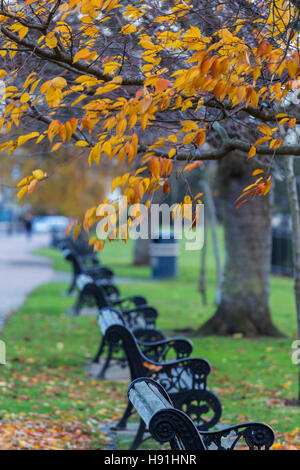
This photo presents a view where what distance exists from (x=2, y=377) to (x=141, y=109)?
546 cm

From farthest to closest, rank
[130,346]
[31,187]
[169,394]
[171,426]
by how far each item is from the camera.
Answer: [130,346] → [169,394] → [31,187] → [171,426]

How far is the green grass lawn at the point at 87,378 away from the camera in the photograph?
265 inches

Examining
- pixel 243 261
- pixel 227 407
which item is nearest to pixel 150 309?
pixel 227 407

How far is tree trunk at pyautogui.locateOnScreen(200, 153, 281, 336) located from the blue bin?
35.3 ft

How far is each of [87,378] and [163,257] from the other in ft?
47.5

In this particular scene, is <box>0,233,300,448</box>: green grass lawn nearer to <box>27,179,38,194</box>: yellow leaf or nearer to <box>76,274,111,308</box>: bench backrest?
<box>76,274,111,308</box>: bench backrest

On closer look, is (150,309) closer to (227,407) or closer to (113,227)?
(227,407)

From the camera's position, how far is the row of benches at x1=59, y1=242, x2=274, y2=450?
358 centimetres

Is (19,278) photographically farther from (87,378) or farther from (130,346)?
(130,346)

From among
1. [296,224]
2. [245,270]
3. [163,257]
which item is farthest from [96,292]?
[163,257]

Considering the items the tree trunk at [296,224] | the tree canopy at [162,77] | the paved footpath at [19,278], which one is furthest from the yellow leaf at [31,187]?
the paved footpath at [19,278]

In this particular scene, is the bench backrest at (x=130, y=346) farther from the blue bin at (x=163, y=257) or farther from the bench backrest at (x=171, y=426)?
the blue bin at (x=163, y=257)

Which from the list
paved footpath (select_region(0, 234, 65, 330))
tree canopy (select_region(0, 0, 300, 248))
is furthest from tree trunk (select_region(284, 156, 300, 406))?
paved footpath (select_region(0, 234, 65, 330))

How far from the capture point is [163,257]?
23.1 m
